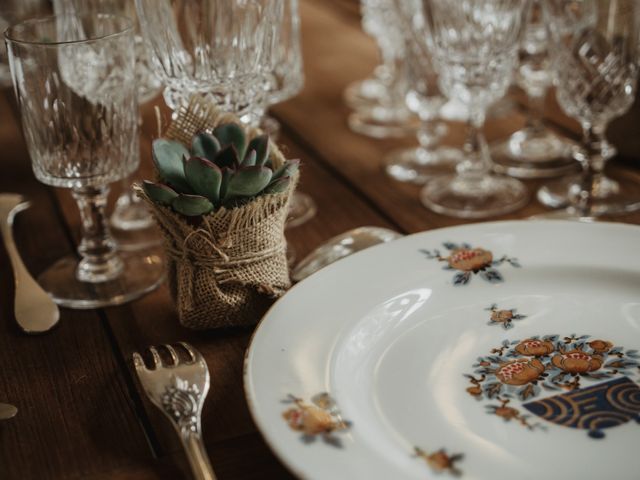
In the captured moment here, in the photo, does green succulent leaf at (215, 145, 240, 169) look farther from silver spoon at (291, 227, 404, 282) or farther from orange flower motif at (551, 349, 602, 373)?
orange flower motif at (551, 349, 602, 373)

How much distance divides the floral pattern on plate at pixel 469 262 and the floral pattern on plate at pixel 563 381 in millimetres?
67

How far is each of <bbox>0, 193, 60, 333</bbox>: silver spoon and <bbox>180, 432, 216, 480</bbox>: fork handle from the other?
22 cm

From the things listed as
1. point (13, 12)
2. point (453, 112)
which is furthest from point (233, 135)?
point (13, 12)

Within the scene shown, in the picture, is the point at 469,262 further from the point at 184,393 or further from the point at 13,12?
the point at 13,12

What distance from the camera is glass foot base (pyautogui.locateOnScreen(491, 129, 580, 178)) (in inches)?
35.2

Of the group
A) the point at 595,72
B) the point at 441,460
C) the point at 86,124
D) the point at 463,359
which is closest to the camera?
the point at 441,460

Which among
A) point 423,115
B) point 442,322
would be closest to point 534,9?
point 423,115

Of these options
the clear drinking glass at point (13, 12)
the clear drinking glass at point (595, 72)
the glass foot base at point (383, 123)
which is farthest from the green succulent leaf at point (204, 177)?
the clear drinking glass at point (13, 12)

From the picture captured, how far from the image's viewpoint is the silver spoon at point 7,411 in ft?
1.81

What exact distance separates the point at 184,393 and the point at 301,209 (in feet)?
1.09

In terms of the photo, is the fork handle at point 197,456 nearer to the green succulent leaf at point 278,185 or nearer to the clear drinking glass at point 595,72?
the green succulent leaf at point 278,185

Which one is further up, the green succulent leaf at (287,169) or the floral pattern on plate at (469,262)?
the green succulent leaf at (287,169)

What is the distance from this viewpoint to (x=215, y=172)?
0.57 metres

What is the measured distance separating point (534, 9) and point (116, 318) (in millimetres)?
558
